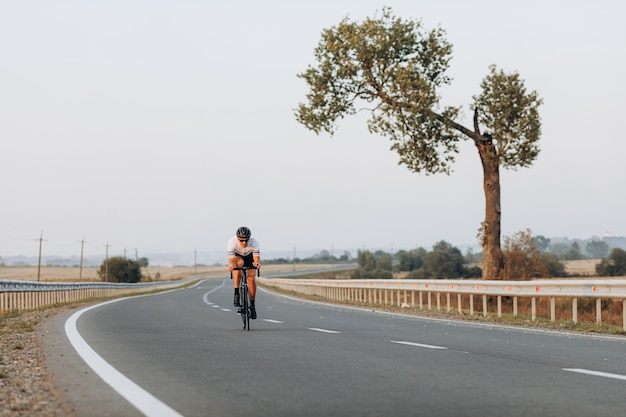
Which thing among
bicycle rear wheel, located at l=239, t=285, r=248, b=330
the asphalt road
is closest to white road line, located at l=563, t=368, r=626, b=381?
the asphalt road

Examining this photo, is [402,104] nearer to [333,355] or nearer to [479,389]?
[333,355]

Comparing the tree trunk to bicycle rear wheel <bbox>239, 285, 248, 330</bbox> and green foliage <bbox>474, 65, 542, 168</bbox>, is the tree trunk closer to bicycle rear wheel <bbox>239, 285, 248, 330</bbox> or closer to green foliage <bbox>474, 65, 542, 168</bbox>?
green foliage <bbox>474, 65, 542, 168</bbox>

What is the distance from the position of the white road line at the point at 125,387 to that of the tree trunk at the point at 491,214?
943 inches

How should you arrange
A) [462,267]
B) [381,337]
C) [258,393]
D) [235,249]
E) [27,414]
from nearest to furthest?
[27,414]
[258,393]
[381,337]
[235,249]
[462,267]

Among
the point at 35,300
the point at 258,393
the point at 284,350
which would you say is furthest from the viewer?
the point at 35,300

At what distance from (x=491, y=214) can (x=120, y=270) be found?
96.4 meters

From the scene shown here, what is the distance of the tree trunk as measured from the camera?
3569 cm

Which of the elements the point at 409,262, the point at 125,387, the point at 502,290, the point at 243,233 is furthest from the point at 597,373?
the point at 409,262

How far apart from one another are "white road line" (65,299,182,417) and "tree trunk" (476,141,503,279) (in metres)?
23.9

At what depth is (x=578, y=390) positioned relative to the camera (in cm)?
828

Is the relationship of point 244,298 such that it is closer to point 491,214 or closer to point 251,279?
point 251,279

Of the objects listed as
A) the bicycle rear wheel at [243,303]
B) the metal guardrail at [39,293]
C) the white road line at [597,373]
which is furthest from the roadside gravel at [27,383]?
the metal guardrail at [39,293]

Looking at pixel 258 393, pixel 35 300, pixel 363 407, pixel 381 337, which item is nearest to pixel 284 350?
pixel 381 337

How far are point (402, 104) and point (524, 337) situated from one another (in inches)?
795
